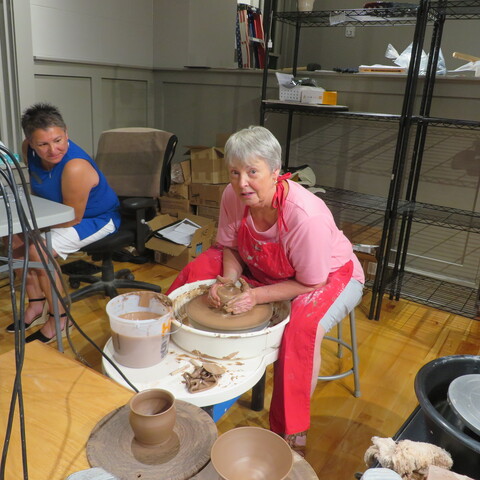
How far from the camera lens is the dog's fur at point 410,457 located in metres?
0.81

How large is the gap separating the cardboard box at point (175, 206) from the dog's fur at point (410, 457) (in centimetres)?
265

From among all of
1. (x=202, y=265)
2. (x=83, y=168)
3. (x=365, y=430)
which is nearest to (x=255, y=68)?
(x=83, y=168)

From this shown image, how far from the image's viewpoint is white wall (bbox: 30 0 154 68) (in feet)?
9.55

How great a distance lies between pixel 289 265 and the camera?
1537 millimetres

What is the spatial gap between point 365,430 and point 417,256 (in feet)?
5.46

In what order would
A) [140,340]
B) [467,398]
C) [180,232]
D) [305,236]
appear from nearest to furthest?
[467,398] → [140,340] → [305,236] → [180,232]

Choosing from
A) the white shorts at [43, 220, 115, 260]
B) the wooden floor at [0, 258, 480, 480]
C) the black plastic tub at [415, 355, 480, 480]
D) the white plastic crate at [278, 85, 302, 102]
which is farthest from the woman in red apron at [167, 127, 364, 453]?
the white plastic crate at [278, 85, 302, 102]

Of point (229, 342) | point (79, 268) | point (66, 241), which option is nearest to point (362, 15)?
point (66, 241)

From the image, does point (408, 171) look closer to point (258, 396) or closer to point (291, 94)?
point (291, 94)

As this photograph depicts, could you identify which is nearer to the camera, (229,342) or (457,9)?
(229,342)

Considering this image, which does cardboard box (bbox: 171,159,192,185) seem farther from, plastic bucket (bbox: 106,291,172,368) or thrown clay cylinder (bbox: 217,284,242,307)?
plastic bucket (bbox: 106,291,172,368)

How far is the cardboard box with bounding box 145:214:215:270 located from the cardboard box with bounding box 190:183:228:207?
4.9 inches

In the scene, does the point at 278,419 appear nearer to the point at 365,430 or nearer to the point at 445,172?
the point at 365,430

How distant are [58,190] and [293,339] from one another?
4.71 feet
